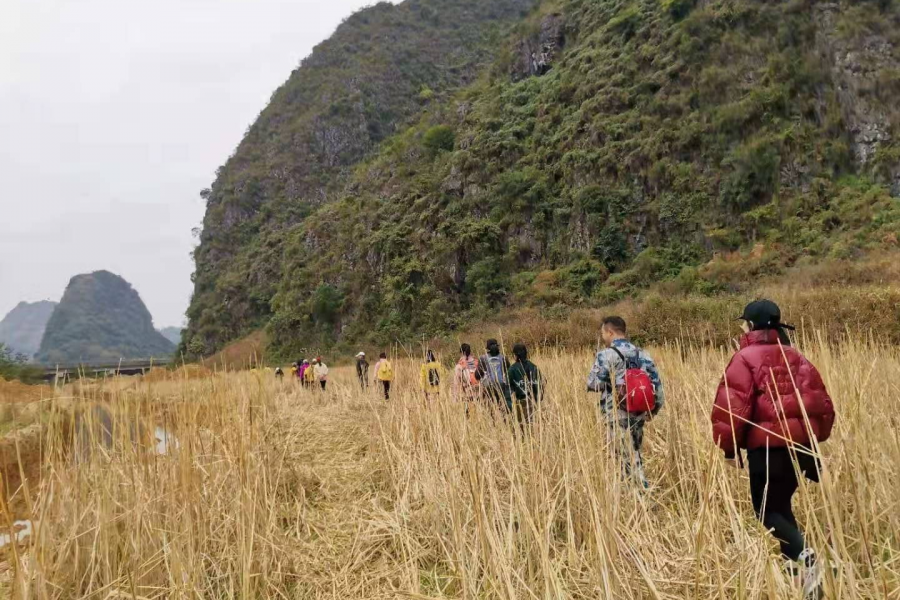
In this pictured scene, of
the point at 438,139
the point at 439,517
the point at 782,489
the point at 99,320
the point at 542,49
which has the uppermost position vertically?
the point at 542,49

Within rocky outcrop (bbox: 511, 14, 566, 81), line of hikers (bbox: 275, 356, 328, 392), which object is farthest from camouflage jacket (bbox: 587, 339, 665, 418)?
rocky outcrop (bbox: 511, 14, 566, 81)

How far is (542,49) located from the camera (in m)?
32.0

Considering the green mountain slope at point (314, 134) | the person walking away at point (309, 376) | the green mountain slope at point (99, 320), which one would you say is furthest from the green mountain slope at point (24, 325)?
the person walking away at point (309, 376)

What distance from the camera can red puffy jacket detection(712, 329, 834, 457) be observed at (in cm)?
176

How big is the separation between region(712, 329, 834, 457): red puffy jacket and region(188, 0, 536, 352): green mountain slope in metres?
38.1

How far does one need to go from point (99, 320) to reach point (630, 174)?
110 metres

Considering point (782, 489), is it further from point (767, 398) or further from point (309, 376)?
point (309, 376)

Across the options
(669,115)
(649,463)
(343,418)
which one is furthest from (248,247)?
(649,463)

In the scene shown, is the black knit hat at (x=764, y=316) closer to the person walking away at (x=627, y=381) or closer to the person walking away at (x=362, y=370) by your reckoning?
the person walking away at (x=627, y=381)

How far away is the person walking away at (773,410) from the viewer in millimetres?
1769

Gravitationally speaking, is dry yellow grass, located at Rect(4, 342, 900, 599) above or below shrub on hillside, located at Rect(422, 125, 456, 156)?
below

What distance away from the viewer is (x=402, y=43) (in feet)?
186

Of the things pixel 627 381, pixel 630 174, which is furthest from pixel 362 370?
pixel 630 174

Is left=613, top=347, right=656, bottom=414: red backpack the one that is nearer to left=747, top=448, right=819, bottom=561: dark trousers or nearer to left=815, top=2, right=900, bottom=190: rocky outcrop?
left=747, top=448, right=819, bottom=561: dark trousers
